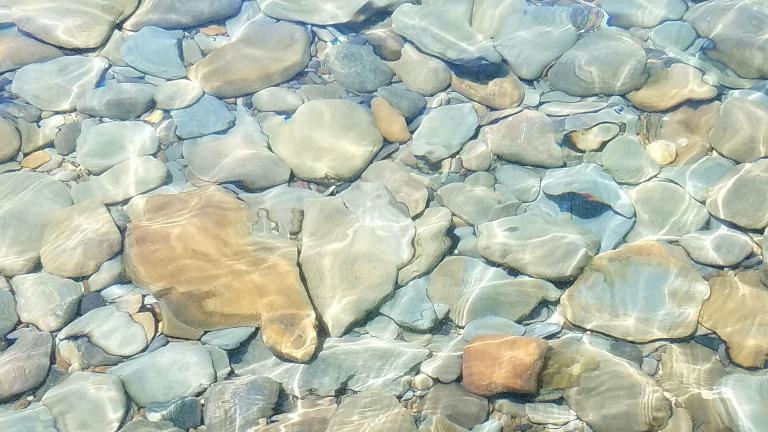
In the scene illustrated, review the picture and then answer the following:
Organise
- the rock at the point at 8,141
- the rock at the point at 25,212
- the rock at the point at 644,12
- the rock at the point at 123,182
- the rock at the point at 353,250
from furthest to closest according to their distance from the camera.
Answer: the rock at the point at 644,12 < the rock at the point at 8,141 < the rock at the point at 123,182 < the rock at the point at 25,212 < the rock at the point at 353,250

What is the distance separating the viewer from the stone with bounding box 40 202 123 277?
3.63 m

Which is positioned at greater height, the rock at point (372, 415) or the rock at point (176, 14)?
the rock at point (176, 14)

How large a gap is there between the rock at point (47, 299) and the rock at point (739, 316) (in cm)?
396

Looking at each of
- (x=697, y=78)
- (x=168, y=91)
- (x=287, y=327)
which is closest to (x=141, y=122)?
(x=168, y=91)

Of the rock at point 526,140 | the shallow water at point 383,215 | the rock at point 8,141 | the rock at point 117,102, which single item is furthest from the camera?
the rock at point 117,102

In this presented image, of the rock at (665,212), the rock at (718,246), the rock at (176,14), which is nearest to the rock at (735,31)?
the rock at (665,212)

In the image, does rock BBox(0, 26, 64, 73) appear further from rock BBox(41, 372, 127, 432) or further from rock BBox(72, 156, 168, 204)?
rock BBox(41, 372, 127, 432)

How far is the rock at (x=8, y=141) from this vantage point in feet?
14.0

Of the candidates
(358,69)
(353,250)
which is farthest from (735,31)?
(353,250)

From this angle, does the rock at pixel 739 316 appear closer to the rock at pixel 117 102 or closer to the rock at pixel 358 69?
the rock at pixel 358 69

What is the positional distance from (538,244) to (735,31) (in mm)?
2863

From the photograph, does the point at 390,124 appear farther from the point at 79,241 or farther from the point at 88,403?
the point at 88,403

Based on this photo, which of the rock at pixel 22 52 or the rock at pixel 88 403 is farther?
the rock at pixel 22 52

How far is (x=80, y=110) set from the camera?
4.58 m
